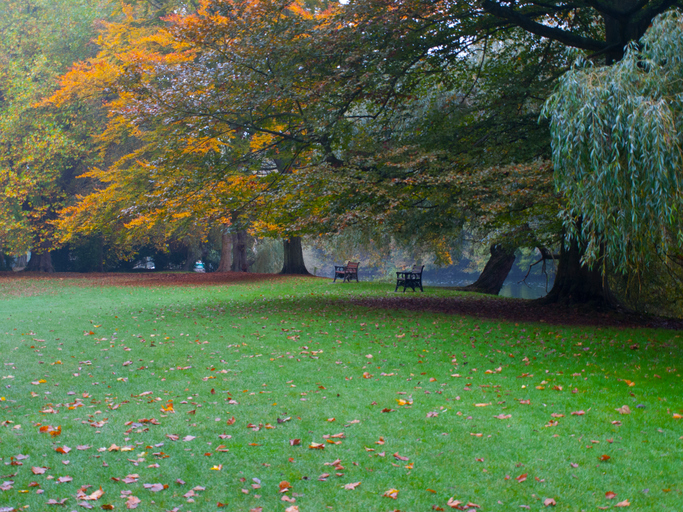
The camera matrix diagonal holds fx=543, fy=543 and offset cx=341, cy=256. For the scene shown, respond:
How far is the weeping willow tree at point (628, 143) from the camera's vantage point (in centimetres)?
639

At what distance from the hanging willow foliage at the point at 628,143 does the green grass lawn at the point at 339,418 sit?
2112 millimetres

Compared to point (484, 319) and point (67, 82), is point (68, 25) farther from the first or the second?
point (484, 319)

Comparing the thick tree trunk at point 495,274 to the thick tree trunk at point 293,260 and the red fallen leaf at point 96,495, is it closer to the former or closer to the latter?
the thick tree trunk at point 293,260

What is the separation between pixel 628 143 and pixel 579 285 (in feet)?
29.4

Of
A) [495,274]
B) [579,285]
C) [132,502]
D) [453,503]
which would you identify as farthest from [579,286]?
[132,502]

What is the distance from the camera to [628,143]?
6551mm

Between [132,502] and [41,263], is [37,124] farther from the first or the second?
[132,502]

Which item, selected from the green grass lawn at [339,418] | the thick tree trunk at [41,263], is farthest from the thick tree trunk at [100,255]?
the green grass lawn at [339,418]

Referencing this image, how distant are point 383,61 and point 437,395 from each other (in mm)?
9095

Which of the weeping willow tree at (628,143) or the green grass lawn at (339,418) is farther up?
the weeping willow tree at (628,143)

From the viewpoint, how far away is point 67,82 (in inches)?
870

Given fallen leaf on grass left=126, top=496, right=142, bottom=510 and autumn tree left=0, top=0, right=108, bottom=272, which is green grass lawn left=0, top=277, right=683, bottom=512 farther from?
autumn tree left=0, top=0, right=108, bottom=272

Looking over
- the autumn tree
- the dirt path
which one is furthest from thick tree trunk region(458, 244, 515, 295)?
the autumn tree

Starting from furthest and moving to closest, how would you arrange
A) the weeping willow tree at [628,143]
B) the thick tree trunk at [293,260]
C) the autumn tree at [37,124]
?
the thick tree trunk at [293,260] → the autumn tree at [37,124] → the weeping willow tree at [628,143]
